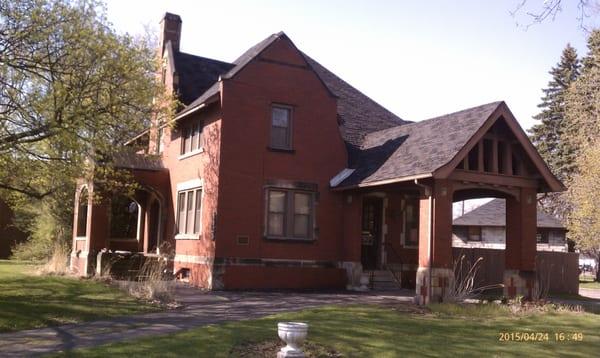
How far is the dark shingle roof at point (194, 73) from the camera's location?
24438 mm

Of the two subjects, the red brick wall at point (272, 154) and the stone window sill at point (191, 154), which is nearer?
the red brick wall at point (272, 154)

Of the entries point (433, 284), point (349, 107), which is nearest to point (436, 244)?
point (433, 284)

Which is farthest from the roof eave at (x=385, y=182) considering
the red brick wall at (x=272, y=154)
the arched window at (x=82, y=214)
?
the arched window at (x=82, y=214)

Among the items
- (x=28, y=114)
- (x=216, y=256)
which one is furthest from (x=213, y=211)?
(x=28, y=114)

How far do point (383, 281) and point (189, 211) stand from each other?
7.49m

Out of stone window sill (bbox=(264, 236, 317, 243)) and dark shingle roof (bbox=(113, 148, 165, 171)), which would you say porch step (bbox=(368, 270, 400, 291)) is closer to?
stone window sill (bbox=(264, 236, 317, 243))

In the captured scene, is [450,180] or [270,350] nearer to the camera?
[270,350]

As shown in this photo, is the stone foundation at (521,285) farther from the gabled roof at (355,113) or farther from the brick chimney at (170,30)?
the brick chimney at (170,30)

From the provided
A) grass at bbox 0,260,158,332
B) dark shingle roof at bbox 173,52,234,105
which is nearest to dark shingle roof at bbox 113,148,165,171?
dark shingle roof at bbox 173,52,234,105

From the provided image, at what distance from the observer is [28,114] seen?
15.2 meters

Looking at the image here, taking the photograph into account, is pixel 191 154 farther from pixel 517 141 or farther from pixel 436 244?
pixel 517 141

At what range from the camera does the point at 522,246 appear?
1769 centimetres

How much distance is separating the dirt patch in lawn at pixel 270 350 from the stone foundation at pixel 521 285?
30.7 ft

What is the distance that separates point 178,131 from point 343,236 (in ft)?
26.3
